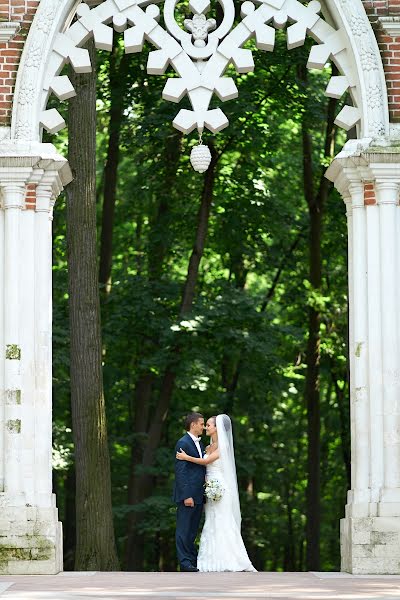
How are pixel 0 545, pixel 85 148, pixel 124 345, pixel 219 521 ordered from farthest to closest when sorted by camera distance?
1. pixel 124 345
2. pixel 85 148
3. pixel 219 521
4. pixel 0 545

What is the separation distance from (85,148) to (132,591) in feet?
20.2

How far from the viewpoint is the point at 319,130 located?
2272 cm

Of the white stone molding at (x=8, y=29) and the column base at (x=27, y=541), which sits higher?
the white stone molding at (x=8, y=29)

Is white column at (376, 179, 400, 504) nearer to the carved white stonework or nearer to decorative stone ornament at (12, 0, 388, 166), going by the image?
the carved white stonework

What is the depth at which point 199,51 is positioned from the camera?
→ 38.6 ft

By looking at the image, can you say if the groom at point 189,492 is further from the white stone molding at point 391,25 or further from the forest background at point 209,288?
the white stone molding at point 391,25

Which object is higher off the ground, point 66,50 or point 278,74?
point 278,74

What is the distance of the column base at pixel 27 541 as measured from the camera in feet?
35.3

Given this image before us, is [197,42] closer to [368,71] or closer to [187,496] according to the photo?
[368,71]

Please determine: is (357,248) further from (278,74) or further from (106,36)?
(278,74)

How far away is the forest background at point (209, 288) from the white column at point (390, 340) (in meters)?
4.16

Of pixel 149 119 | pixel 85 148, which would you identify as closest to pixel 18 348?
pixel 85 148

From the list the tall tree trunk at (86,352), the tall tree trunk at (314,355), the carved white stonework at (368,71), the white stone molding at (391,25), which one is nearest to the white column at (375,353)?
the carved white stonework at (368,71)

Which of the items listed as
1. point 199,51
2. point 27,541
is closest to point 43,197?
point 199,51
